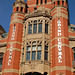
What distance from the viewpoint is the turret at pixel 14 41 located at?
2606cm

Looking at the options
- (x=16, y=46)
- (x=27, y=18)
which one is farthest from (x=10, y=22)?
(x=16, y=46)

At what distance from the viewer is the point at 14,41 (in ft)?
92.2

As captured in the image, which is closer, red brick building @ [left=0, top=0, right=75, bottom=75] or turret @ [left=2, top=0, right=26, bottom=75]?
red brick building @ [left=0, top=0, right=75, bottom=75]

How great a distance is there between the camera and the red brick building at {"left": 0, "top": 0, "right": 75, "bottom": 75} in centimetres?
2430

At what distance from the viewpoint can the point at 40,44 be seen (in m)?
A: 25.9

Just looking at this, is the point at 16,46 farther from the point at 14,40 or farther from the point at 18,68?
the point at 18,68

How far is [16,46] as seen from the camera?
27.7 meters

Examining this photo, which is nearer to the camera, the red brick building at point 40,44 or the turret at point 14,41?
the red brick building at point 40,44

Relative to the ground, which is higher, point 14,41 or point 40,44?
point 14,41

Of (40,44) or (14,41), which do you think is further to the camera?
(14,41)

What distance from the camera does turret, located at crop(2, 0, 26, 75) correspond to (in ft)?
85.5

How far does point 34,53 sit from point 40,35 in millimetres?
3319

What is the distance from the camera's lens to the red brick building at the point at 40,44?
24297mm

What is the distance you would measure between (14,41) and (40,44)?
5133 millimetres
